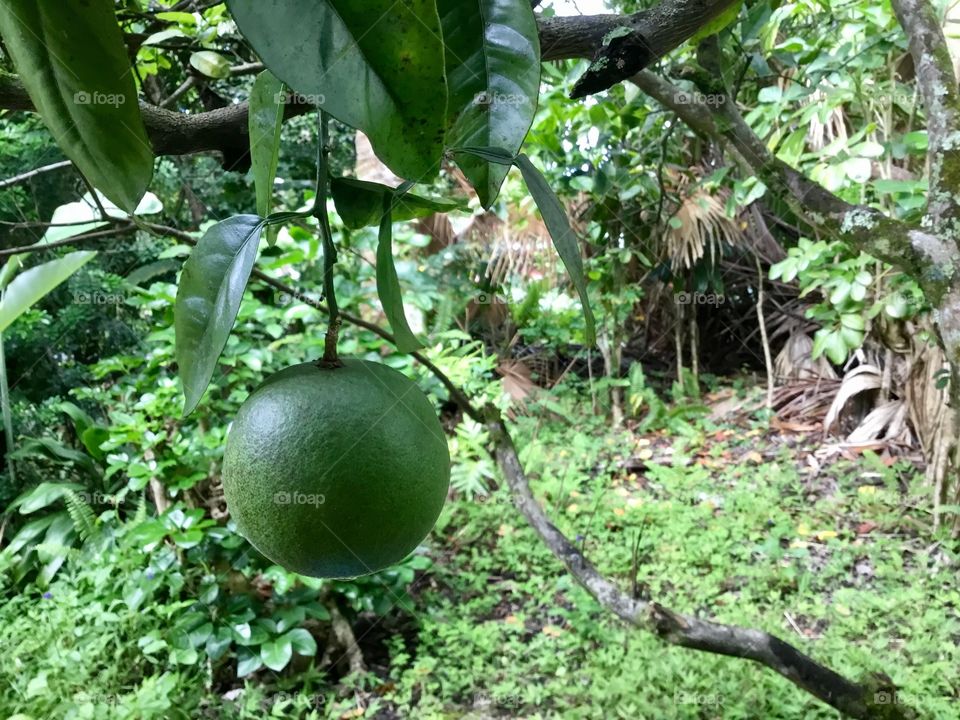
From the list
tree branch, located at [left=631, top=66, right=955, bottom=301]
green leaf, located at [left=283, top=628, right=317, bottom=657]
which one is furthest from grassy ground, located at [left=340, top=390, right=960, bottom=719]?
tree branch, located at [left=631, top=66, right=955, bottom=301]

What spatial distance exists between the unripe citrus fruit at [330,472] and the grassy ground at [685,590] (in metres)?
0.84

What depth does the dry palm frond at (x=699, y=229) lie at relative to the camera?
10.8 feet

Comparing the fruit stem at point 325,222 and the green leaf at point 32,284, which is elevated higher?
the fruit stem at point 325,222

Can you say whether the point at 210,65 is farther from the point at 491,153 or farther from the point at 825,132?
the point at 825,132

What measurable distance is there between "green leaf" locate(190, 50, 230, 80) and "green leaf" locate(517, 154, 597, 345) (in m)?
0.57

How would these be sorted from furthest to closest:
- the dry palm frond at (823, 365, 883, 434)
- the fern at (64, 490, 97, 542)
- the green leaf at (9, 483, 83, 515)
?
the dry palm frond at (823, 365, 883, 434) < the green leaf at (9, 483, 83, 515) < the fern at (64, 490, 97, 542)

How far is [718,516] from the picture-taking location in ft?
8.14

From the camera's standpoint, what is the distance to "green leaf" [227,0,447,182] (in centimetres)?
25

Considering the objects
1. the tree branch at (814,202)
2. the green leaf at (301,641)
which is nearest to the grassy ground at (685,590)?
the green leaf at (301,641)

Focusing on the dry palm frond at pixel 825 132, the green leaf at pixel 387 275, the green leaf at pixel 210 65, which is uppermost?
the green leaf at pixel 210 65

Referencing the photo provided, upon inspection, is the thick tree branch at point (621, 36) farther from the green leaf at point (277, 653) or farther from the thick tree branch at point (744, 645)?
the green leaf at point (277, 653)

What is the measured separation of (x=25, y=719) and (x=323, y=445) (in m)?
1.36

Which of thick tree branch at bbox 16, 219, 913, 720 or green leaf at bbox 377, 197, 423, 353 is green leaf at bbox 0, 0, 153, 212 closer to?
green leaf at bbox 377, 197, 423, 353

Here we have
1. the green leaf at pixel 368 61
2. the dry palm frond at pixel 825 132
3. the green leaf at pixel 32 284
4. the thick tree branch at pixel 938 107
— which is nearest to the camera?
the green leaf at pixel 368 61
